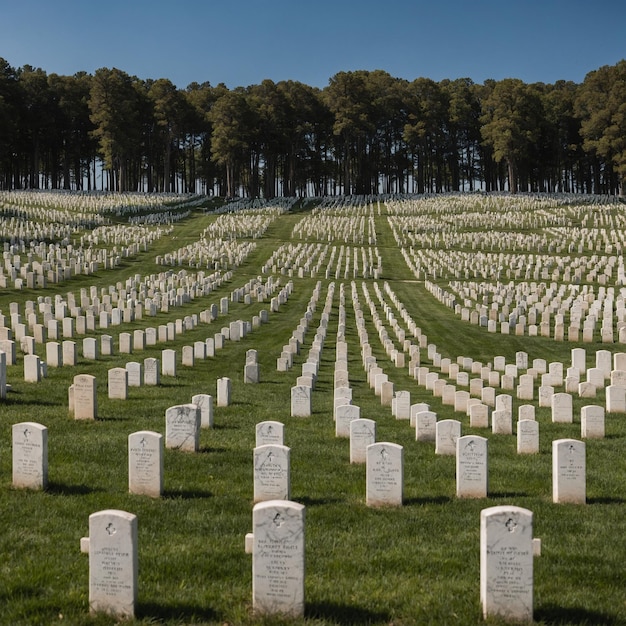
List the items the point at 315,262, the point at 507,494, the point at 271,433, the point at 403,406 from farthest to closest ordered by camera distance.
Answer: the point at 315,262 < the point at 403,406 < the point at 271,433 < the point at 507,494

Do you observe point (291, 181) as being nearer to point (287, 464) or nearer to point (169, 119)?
point (169, 119)

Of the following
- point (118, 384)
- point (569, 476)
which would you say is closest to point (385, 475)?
point (569, 476)

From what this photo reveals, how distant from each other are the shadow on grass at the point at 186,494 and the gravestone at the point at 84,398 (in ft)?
13.6

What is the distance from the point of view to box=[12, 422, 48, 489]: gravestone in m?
8.71

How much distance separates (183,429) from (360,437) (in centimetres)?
239

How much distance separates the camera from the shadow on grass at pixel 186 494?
8.74 meters

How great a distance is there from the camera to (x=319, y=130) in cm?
10575

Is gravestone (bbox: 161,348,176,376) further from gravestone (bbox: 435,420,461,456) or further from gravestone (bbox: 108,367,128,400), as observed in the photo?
gravestone (bbox: 435,420,461,456)

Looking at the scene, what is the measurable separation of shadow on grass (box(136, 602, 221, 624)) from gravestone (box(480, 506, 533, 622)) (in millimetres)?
2053

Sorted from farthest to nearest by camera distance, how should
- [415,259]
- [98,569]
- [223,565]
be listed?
[415,259]
[223,565]
[98,569]

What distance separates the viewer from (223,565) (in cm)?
681

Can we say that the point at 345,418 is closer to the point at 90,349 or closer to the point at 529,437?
the point at 529,437

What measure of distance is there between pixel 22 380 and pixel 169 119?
83.4m

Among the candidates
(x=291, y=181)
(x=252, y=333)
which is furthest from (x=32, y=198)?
(x=252, y=333)
